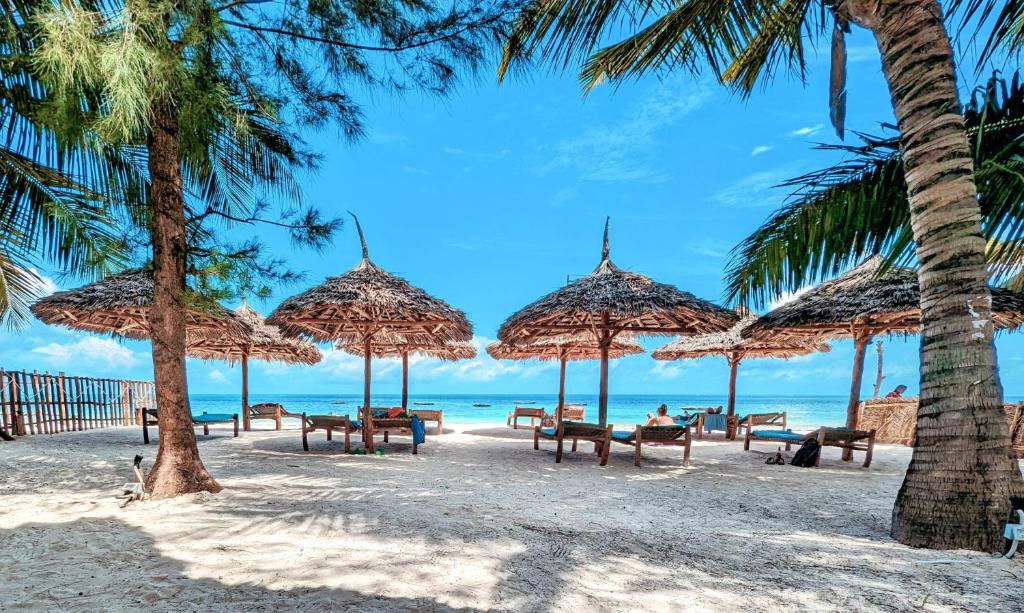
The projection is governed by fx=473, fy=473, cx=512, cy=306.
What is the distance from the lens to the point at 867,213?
501 centimetres

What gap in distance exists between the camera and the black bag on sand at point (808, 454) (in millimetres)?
6445

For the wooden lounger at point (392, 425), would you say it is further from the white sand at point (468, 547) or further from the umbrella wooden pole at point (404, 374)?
the umbrella wooden pole at point (404, 374)

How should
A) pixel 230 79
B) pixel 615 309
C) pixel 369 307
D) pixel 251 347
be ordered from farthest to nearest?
pixel 251 347, pixel 369 307, pixel 615 309, pixel 230 79

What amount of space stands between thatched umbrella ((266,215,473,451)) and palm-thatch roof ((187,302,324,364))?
2015 mm

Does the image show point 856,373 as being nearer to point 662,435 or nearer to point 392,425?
point 662,435

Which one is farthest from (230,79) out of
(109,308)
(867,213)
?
(867,213)

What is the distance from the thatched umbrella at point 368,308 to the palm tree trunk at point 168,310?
304cm

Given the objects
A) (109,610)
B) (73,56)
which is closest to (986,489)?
(109,610)

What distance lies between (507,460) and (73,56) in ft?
19.5

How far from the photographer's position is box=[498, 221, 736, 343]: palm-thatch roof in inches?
272

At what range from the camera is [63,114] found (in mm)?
2926

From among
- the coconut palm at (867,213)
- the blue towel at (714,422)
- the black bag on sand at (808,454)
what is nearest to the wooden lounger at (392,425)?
the coconut palm at (867,213)

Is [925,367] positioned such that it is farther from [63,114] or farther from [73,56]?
[63,114]

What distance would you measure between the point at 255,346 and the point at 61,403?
3885 millimetres
